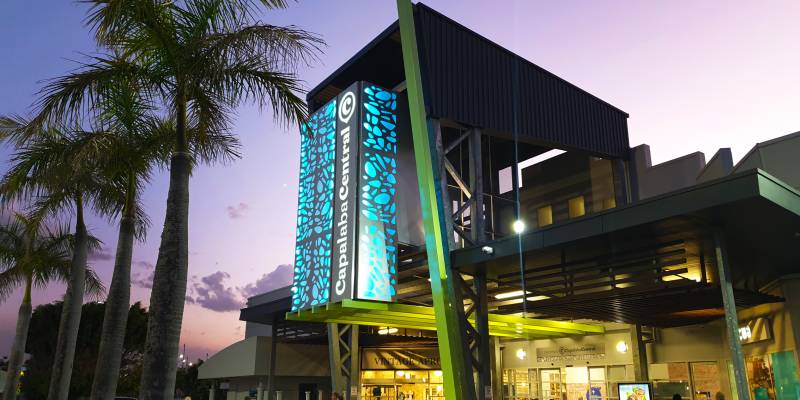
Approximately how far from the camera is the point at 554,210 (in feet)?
77.8

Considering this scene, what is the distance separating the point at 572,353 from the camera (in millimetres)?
23547

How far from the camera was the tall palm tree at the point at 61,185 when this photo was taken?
39.7ft

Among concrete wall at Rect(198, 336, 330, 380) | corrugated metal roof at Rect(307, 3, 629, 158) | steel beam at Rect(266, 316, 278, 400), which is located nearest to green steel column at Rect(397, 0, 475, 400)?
corrugated metal roof at Rect(307, 3, 629, 158)

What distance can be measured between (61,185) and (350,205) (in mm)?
6085

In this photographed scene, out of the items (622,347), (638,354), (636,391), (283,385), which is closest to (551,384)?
(622,347)

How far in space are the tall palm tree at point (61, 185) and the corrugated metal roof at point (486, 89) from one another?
7.64 meters

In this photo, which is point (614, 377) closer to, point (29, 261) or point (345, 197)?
point (345, 197)

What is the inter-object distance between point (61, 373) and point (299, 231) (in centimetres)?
656

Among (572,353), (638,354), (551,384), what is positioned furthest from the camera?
(551,384)

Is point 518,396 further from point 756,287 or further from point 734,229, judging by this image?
point 734,229

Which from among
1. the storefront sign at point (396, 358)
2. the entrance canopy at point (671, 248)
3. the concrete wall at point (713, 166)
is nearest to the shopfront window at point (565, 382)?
the storefront sign at point (396, 358)

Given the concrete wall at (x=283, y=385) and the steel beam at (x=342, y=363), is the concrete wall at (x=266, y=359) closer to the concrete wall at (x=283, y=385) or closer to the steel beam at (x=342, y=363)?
the concrete wall at (x=283, y=385)

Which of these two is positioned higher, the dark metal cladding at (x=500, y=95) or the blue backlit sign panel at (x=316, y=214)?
the dark metal cladding at (x=500, y=95)

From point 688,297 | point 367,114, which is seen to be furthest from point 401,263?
point 688,297
